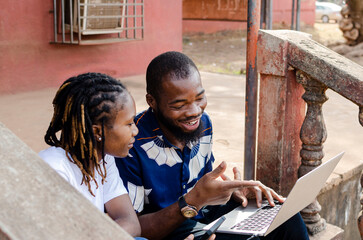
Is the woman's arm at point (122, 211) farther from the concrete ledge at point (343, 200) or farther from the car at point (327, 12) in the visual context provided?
the car at point (327, 12)

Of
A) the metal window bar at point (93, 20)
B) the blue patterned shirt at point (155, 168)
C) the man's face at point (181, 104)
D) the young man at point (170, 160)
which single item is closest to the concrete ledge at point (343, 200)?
the young man at point (170, 160)

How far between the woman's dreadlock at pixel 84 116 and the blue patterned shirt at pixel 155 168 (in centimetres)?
27

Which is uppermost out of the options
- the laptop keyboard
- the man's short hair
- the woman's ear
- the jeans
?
the man's short hair

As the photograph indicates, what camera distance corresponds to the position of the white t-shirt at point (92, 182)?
1782 millimetres

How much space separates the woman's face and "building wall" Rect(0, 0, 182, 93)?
4.62 metres

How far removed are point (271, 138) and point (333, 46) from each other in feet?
32.1

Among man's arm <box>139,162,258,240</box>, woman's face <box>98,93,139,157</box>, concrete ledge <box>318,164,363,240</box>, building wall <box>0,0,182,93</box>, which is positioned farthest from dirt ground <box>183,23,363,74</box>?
woman's face <box>98,93,139,157</box>

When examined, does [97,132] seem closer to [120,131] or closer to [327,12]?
[120,131]

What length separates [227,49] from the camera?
1352 centimetres

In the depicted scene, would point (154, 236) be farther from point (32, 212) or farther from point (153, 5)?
point (153, 5)

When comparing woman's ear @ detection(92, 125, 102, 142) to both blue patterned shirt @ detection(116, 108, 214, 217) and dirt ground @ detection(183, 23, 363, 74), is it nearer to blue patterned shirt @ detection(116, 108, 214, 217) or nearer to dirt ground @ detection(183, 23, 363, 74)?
blue patterned shirt @ detection(116, 108, 214, 217)

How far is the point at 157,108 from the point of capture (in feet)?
7.29

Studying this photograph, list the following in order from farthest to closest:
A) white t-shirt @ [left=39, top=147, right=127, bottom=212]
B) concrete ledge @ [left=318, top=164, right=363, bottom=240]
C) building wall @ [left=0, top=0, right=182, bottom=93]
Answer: building wall @ [left=0, top=0, right=182, bottom=93], concrete ledge @ [left=318, top=164, right=363, bottom=240], white t-shirt @ [left=39, top=147, right=127, bottom=212]

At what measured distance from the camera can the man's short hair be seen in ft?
7.09
